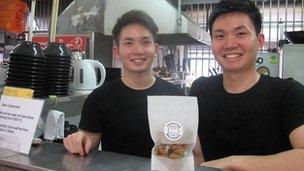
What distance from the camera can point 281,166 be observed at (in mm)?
847

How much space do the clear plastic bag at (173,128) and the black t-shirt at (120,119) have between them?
0.62 m

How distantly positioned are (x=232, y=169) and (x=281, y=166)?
0.46 ft

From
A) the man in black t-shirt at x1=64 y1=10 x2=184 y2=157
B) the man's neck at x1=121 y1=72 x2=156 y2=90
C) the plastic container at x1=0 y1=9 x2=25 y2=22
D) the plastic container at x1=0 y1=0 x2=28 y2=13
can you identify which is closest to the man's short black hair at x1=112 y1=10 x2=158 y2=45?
the man in black t-shirt at x1=64 y1=10 x2=184 y2=157

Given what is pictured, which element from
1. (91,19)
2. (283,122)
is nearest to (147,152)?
(283,122)

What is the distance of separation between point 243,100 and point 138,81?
42 centimetres

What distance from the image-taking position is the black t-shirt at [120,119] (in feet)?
4.13

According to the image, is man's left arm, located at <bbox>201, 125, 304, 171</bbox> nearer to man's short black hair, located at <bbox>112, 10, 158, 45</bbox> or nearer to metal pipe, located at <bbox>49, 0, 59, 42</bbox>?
man's short black hair, located at <bbox>112, 10, 158, 45</bbox>

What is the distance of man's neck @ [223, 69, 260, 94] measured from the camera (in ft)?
3.80

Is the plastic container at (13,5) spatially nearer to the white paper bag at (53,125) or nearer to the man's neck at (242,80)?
the white paper bag at (53,125)

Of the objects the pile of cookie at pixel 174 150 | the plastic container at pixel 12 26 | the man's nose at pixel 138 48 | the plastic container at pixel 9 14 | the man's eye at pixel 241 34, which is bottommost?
the pile of cookie at pixel 174 150

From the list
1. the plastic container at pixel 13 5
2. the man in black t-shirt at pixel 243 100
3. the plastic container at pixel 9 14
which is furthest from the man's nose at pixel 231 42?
the plastic container at pixel 9 14

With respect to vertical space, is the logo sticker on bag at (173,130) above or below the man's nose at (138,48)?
below

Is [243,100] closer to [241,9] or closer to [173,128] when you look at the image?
[241,9]

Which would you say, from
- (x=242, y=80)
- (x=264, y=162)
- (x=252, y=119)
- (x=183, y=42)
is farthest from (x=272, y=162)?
(x=183, y=42)
